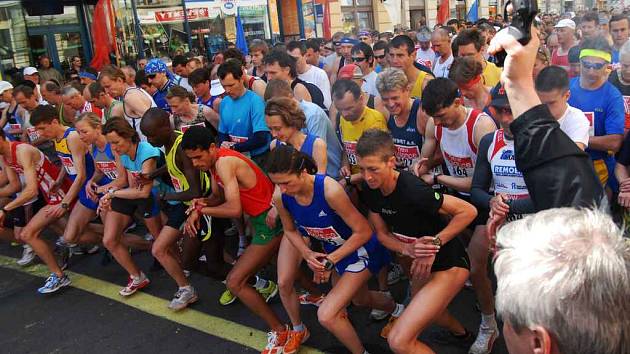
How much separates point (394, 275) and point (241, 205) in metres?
1.49

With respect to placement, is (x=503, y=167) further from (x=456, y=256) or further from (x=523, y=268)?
(x=523, y=268)

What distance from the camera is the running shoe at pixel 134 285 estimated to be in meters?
4.70

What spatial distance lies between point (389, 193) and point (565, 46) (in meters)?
5.54

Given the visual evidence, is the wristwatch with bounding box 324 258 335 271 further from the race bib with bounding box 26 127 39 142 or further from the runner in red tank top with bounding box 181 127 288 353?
the race bib with bounding box 26 127 39 142

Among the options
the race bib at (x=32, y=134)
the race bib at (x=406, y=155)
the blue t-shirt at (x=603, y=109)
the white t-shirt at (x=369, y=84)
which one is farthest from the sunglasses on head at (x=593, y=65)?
the race bib at (x=32, y=134)

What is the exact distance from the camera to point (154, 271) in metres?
5.18

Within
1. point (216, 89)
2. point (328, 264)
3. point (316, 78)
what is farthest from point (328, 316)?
point (316, 78)

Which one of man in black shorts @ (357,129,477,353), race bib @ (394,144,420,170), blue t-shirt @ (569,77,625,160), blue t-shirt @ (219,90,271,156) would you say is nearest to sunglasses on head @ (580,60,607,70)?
blue t-shirt @ (569,77,625,160)

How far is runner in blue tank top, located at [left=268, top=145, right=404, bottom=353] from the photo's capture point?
303 cm

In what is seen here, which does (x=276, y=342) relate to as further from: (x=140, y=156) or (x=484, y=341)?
(x=140, y=156)

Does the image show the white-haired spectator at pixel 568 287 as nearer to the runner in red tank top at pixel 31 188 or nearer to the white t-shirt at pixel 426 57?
the runner in red tank top at pixel 31 188

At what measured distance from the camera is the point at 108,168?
5.02 m

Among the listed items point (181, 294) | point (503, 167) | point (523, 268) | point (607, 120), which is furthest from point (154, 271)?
point (523, 268)

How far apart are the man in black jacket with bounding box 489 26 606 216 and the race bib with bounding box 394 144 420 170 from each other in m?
2.38
